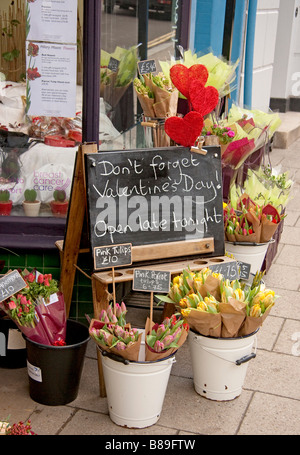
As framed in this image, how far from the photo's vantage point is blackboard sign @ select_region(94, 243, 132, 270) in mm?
3680

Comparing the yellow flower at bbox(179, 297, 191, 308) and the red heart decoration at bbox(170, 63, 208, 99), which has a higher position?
the red heart decoration at bbox(170, 63, 208, 99)

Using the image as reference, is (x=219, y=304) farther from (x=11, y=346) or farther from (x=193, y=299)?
(x=11, y=346)

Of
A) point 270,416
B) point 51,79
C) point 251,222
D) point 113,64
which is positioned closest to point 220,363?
point 270,416

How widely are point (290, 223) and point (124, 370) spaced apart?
12.9 ft

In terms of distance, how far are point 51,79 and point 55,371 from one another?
1845 millimetres

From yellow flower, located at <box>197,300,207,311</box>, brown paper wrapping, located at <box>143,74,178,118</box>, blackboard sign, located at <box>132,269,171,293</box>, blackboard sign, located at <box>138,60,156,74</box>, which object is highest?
blackboard sign, located at <box>138,60,156,74</box>

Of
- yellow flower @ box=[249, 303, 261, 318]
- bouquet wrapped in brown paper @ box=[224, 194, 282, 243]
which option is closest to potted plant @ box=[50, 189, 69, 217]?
bouquet wrapped in brown paper @ box=[224, 194, 282, 243]

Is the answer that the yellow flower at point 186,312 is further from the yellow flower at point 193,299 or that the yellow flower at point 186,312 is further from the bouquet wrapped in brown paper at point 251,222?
the bouquet wrapped in brown paper at point 251,222

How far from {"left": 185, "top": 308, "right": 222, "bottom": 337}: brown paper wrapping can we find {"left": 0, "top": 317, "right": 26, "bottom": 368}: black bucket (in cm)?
103

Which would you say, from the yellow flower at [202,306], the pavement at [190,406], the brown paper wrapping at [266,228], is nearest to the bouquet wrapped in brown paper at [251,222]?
the brown paper wrapping at [266,228]

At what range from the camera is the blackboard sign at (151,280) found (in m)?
3.51

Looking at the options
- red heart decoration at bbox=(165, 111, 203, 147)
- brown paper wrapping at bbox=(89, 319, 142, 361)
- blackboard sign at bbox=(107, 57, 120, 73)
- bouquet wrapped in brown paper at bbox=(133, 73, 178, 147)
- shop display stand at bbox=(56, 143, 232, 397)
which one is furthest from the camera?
blackboard sign at bbox=(107, 57, 120, 73)

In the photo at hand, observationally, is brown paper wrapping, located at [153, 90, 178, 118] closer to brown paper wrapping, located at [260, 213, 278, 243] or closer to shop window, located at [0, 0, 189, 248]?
shop window, located at [0, 0, 189, 248]
